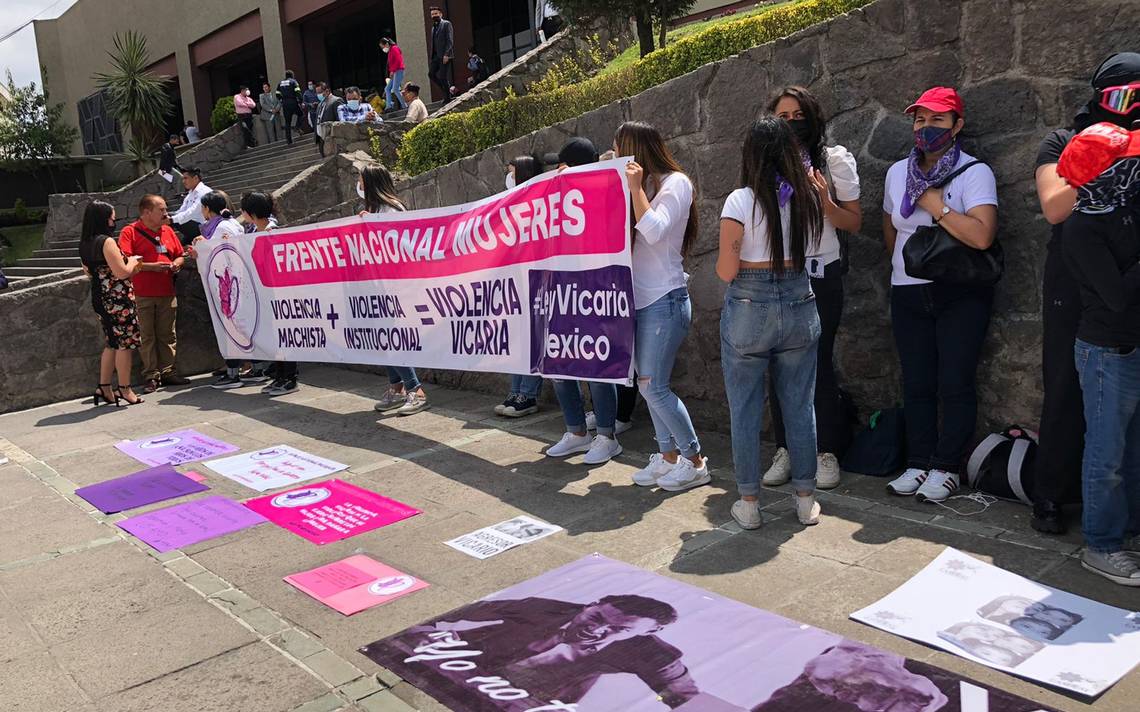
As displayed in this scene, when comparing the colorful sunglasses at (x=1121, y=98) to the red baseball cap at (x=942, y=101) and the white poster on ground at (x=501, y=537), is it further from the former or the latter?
the white poster on ground at (x=501, y=537)

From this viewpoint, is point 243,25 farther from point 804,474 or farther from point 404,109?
point 804,474

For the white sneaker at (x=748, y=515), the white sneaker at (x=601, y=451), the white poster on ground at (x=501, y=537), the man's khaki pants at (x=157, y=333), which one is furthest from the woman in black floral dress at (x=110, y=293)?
the white sneaker at (x=748, y=515)

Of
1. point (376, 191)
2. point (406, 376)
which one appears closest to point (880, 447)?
point (406, 376)

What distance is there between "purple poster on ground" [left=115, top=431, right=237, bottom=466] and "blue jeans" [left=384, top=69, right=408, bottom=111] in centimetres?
1403

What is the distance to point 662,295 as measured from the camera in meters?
4.93

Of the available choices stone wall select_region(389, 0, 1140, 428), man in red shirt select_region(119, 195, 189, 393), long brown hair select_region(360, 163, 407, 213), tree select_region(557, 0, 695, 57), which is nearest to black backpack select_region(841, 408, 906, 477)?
stone wall select_region(389, 0, 1140, 428)

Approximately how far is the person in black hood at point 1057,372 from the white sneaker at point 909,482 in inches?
24.5

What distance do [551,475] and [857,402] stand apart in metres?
1.87

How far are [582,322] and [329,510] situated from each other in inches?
71.9

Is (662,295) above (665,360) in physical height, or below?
above

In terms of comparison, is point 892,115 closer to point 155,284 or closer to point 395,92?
point 155,284

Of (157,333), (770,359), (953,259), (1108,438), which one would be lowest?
(1108,438)

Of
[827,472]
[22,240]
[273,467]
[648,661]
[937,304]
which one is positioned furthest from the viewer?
[22,240]

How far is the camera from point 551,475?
546 centimetres
